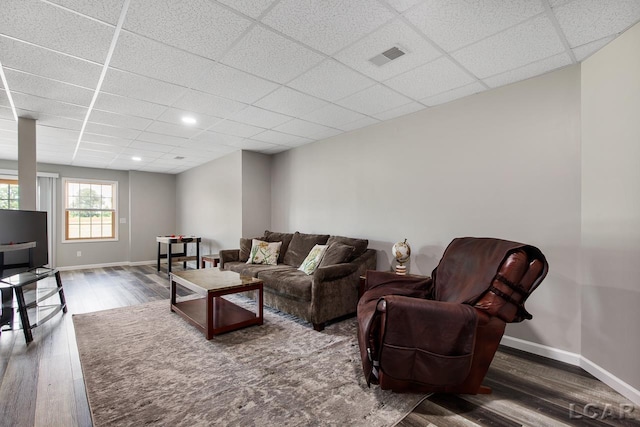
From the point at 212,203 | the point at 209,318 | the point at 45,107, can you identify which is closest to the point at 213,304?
the point at 209,318

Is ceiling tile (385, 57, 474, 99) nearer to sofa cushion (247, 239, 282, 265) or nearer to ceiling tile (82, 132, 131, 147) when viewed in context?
sofa cushion (247, 239, 282, 265)

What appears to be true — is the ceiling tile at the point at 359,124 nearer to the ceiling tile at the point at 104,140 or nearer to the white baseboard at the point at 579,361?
the white baseboard at the point at 579,361

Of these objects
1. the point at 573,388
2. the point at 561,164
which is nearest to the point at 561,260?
the point at 561,164

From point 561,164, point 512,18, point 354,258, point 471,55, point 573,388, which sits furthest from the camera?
point 354,258

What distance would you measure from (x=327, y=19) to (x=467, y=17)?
0.87 meters

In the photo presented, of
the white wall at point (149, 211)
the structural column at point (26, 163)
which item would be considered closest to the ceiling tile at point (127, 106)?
the structural column at point (26, 163)

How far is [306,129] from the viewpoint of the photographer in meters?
4.15

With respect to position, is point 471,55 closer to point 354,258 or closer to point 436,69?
point 436,69

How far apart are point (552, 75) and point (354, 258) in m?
2.57

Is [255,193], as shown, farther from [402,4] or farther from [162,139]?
[402,4]

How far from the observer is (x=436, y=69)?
2479mm

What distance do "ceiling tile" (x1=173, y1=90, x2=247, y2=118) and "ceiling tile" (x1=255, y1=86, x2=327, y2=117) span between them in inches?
12.1

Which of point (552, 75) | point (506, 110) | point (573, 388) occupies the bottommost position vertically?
point (573, 388)

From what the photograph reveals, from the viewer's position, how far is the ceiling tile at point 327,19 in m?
1.73
